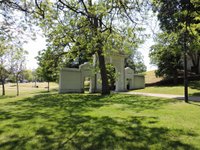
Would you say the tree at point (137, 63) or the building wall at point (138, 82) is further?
the tree at point (137, 63)

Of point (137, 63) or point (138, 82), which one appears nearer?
point (138, 82)

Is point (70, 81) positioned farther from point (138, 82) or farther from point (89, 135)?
point (89, 135)

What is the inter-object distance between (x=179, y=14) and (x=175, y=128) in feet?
14.4

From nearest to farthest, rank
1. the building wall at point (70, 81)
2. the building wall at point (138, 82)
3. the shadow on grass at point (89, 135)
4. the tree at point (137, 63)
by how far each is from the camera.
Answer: the shadow on grass at point (89, 135)
the building wall at point (70, 81)
the building wall at point (138, 82)
the tree at point (137, 63)

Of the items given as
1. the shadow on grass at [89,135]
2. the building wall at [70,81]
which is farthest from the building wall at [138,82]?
the shadow on grass at [89,135]

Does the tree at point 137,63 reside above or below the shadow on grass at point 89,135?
above

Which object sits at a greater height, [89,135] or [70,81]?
[70,81]

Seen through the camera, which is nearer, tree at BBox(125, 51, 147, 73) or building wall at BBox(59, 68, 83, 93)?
building wall at BBox(59, 68, 83, 93)

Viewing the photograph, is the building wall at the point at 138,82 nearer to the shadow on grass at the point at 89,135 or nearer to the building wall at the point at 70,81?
the building wall at the point at 70,81

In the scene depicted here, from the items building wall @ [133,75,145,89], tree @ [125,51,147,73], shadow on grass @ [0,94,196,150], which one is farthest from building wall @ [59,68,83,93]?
tree @ [125,51,147,73]

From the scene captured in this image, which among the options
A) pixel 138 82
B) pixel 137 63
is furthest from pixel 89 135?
pixel 137 63

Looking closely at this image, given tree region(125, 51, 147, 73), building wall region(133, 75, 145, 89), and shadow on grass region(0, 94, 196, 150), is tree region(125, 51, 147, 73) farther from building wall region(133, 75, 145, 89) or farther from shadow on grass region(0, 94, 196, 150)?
shadow on grass region(0, 94, 196, 150)

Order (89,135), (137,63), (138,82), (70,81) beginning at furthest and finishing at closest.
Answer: (137,63) → (138,82) → (70,81) → (89,135)

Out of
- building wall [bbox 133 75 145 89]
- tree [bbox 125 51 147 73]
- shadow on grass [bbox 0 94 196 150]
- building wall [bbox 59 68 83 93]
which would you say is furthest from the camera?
tree [bbox 125 51 147 73]
